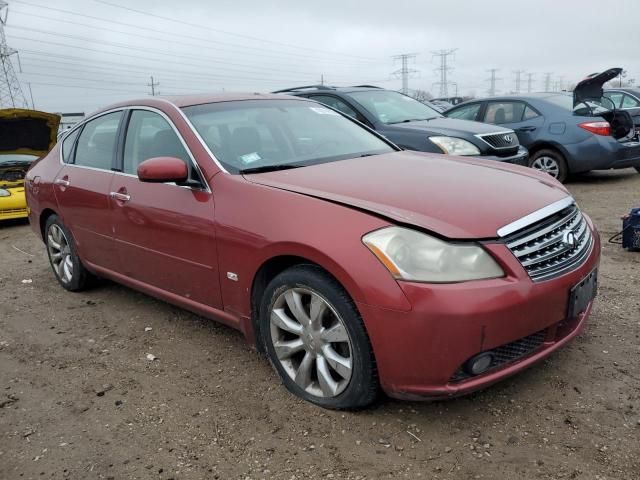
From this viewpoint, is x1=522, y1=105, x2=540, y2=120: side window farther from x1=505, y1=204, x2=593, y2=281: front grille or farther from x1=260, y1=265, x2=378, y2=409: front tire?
→ x1=260, y1=265, x2=378, y2=409: front tire

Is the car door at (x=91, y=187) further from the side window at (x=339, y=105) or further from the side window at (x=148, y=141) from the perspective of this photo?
the side window at (x=339, y=105)

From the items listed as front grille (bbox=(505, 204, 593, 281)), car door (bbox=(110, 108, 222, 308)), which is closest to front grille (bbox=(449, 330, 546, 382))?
front grille (bbox=(505, 204, 593, 281))

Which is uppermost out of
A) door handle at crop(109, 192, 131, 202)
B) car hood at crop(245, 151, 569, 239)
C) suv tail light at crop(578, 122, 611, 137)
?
car hood at crop(245, 151, 569, 239)

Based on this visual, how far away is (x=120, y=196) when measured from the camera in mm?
3730

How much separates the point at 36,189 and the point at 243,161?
8.59ft

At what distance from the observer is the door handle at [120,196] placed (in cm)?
366

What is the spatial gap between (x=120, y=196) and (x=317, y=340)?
1.82 meters

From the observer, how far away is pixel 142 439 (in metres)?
2.63

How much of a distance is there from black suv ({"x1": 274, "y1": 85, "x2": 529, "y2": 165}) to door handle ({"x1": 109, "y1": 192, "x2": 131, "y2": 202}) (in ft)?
11.4

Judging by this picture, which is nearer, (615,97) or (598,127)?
(598,127)

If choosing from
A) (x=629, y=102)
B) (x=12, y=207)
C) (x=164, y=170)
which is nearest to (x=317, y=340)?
(x=164, y=170)

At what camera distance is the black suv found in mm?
6516

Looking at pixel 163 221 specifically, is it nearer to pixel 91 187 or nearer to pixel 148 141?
pixel 148 141

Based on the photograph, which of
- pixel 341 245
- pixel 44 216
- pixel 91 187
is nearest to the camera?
pixel 341 245
